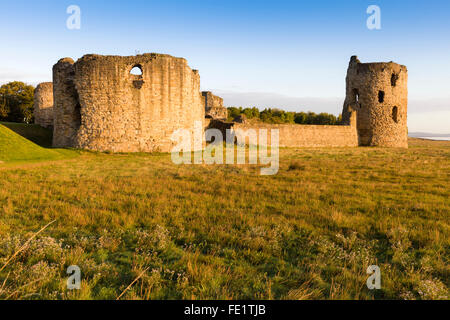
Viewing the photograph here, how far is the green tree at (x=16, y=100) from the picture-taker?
37.6 meters

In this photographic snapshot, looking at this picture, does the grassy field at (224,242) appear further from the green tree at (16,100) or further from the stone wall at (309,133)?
the green tree at (16,100)

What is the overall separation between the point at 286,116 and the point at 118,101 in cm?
4545

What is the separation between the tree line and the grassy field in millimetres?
47024

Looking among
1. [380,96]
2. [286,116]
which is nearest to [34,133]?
[380,96]

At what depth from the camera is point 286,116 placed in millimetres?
57312

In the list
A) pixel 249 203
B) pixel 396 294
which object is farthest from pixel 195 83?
pixel 396 294

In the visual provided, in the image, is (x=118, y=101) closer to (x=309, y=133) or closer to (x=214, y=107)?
(x=214, y=107)

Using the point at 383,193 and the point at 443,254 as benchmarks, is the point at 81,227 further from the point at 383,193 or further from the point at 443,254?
the point at 383,193

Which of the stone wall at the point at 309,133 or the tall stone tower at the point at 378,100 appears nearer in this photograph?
the stone wall at the point at 309,133

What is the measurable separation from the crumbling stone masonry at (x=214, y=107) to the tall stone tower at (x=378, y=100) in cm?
1507

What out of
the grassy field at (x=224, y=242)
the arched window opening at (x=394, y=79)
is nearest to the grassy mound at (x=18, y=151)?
the grassy field at (x=224, y=242)

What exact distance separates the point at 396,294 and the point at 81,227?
15.0 feet

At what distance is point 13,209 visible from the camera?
5.06 m

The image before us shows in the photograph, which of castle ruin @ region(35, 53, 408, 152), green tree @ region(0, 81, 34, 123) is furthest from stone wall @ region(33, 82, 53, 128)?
green tree @ region(0, 81, 34, 123)
